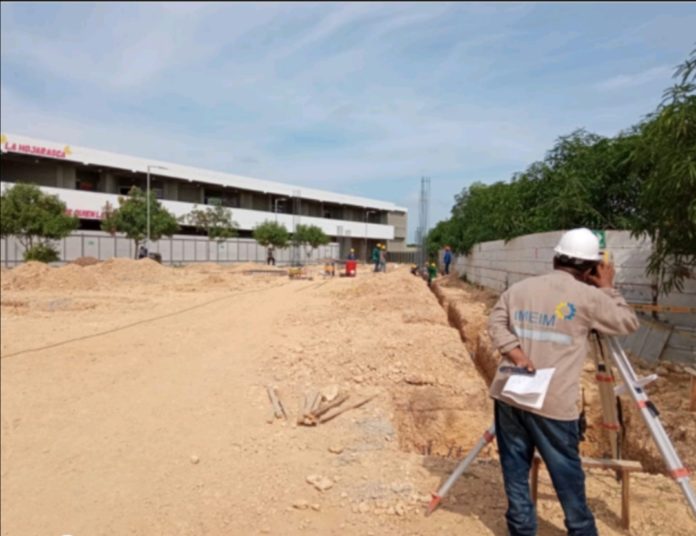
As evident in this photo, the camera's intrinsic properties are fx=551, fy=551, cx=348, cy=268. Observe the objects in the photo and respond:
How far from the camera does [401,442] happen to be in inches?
240

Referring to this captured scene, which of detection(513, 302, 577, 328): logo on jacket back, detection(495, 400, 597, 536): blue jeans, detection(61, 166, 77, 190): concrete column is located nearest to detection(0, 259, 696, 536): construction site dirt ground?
detection(495, 400, 597, 536): blue jeans

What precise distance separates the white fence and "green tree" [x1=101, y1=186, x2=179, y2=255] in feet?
5.62

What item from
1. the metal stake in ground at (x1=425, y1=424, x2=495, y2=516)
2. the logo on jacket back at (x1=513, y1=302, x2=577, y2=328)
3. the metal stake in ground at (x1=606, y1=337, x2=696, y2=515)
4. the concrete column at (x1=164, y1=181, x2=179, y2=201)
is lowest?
the metal stake in ground at (x1=425, y1=424, x2=495, y2=516)

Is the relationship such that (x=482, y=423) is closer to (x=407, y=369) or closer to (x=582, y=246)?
A: (x=407, y=369)

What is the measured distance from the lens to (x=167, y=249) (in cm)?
4256

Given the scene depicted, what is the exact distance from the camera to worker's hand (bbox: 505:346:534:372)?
2.71 m

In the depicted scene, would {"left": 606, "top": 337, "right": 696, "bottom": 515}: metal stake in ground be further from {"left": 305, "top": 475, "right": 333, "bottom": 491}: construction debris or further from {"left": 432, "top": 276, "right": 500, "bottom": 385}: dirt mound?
{"left": 432, "top": 276, "right": 500, "bottom": 385}: dirt mound

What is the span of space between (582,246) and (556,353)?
1.83 feet

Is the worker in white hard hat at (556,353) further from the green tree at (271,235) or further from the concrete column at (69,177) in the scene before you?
the green tree at (271,235)

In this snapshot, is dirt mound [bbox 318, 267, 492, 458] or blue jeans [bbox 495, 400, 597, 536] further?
dirt mound [bbox 318, 267, 492, 458]

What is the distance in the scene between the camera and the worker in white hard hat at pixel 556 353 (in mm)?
2664

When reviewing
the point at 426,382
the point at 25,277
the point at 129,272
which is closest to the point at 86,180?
the point at 129,272

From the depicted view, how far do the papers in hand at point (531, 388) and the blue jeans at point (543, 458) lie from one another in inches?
4.2

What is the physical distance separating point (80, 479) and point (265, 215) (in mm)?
47135
